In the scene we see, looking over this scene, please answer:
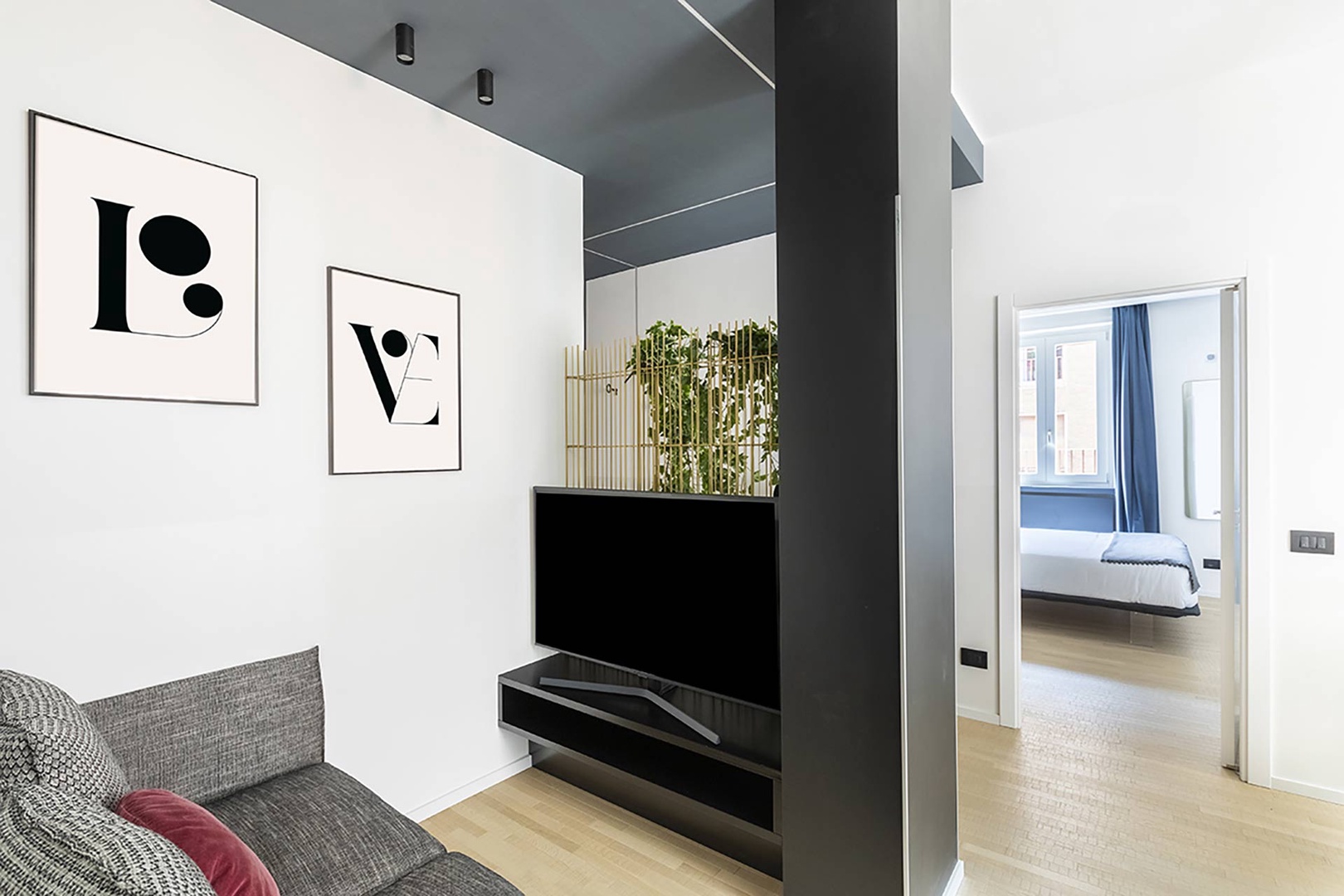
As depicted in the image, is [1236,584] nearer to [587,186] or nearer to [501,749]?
[501,749]

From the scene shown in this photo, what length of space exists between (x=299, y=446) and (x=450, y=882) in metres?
1.38

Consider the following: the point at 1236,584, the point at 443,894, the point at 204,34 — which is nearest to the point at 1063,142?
the point at 1236,584

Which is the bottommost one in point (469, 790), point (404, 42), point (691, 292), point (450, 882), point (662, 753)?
point (469, 790)

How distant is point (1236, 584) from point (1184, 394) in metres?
3.62

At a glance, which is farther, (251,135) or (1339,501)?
(1339,501)

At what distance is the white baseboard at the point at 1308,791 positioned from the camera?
2.50 m

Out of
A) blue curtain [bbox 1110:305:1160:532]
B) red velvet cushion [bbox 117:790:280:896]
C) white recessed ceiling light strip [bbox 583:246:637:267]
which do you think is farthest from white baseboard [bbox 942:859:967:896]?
blue curtain [bbox 1110:305:1160:532]

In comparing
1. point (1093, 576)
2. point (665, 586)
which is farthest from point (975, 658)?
point (665, 586)

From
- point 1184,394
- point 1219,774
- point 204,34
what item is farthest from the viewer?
point 1184,394

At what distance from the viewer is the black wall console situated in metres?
2.15

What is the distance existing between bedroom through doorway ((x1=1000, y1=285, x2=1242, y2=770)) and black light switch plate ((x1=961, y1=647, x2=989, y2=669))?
143 millimetres

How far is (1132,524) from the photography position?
228 inches

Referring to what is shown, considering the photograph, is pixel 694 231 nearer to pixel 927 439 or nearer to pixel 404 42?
pixel 404 42

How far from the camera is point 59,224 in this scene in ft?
5.47
